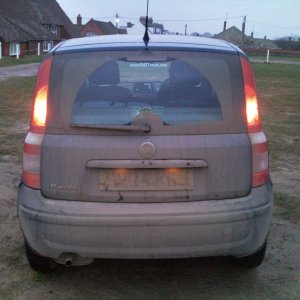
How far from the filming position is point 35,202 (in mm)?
3182

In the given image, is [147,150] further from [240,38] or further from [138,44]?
[240,38]

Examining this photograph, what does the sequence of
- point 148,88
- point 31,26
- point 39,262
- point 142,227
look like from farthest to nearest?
point 31,26, point 39,262, point 148,88, point 142,227

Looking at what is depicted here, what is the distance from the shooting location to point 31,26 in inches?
2395

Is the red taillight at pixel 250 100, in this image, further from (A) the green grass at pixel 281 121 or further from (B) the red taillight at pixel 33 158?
(A) the green grass at pixel 281 121

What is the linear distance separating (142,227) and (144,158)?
0.41 m

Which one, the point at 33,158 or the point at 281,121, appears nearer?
the point at 33,158

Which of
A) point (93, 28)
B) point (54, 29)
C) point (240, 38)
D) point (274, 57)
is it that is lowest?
point (274, 57)

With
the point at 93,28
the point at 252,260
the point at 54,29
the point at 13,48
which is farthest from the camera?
the point at 93,28

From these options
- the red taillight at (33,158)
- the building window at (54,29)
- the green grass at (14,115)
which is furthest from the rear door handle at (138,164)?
the building window at (54,29)

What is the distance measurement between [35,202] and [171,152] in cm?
90

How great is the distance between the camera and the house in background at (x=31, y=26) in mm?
51156

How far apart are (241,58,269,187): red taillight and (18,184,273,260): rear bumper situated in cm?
19

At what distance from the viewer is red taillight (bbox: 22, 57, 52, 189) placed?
3.17 metres

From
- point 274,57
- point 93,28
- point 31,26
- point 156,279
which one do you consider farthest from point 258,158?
point 93,28
